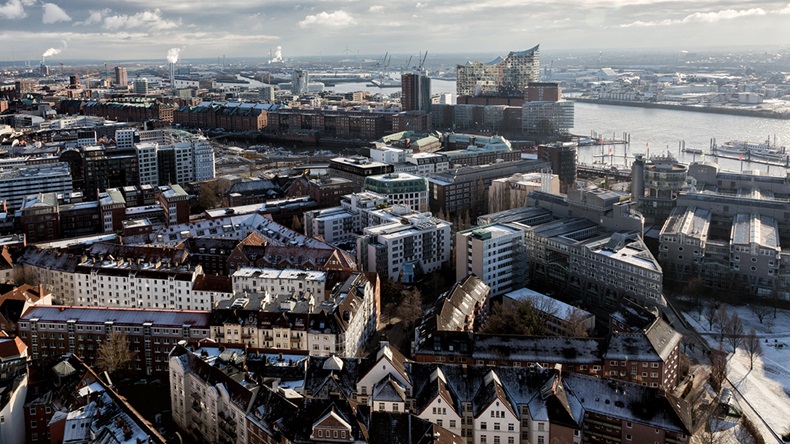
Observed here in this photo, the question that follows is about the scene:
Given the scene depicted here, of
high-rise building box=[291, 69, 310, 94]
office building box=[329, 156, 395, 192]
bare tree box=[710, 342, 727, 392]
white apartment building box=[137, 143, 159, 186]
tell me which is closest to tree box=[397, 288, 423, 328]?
bare tree box=[710, 342, 727, 392]

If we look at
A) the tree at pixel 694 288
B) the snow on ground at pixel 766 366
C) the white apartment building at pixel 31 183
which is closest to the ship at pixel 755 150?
the tree at pixel 694 288

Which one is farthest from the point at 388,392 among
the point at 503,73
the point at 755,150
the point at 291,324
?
the point at 503,73

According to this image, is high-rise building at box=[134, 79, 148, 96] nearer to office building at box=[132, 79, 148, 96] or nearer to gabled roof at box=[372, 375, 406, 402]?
office building at box=[132, 79, 148, 96]

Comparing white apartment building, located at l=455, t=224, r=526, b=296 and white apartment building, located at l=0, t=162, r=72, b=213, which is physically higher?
white apartment building, located at l=0, t=162, r=72, b=213

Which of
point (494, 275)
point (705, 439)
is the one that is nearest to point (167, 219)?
point (494, 275)

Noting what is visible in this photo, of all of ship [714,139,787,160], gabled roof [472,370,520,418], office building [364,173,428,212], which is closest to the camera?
gabled roof [472,370,520,418]

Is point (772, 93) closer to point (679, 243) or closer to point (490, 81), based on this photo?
point (490, 81)

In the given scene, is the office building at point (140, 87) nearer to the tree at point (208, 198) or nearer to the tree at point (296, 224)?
the tree at point (208, 198)
